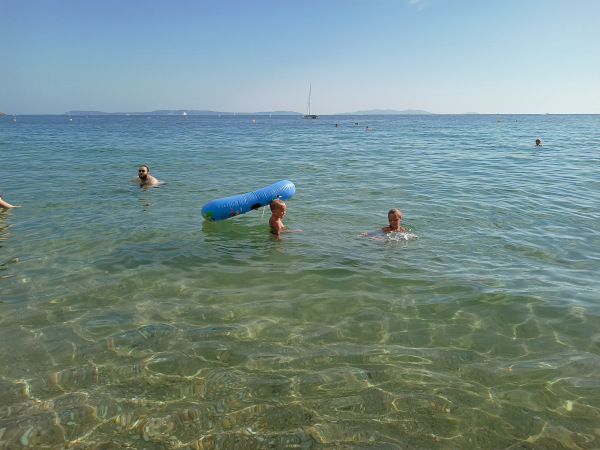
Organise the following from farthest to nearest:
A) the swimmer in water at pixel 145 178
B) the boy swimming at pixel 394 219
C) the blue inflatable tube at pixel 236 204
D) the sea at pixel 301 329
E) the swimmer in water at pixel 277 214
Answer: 1. the swimmer in water at pixel 145 178
2. the blue inflatable tube at pixel 236 204
3. the swimmer in water at pixel 277 214
4. the boy swimming at pixel 394 219
5. the sea at pixel 301 329

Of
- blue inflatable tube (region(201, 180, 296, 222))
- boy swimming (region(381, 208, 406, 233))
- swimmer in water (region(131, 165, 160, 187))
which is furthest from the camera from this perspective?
swimmer in water (region(131, 165, 160, 187))

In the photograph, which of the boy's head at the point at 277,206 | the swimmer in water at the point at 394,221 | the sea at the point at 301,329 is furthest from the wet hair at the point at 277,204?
the swimmer in water at the point at 394,221

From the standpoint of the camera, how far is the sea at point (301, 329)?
111 inches

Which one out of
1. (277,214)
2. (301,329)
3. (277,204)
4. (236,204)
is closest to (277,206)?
(277,204)

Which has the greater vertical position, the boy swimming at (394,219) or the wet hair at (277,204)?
the wet hair at (277,204)

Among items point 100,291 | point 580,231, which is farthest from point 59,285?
point 580,231

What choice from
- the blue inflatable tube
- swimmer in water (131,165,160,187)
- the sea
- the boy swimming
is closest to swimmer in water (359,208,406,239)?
the boy swimming

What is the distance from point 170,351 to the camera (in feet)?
12.0

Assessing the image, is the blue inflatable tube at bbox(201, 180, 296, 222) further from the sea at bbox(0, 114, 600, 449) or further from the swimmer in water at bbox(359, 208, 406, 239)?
the swimmer in water at bbox(359, 208, 406, 239)

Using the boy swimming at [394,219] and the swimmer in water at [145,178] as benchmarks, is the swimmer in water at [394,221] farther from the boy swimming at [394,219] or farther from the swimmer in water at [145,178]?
the swimmer in water at [145,178]

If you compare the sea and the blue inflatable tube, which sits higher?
the blue inflatable tube

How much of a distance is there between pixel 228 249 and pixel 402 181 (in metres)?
7.93

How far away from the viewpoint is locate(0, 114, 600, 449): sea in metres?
2.82

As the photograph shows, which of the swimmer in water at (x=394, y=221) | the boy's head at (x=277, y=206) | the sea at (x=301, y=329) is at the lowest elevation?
the sea at (x=301, y=329)
